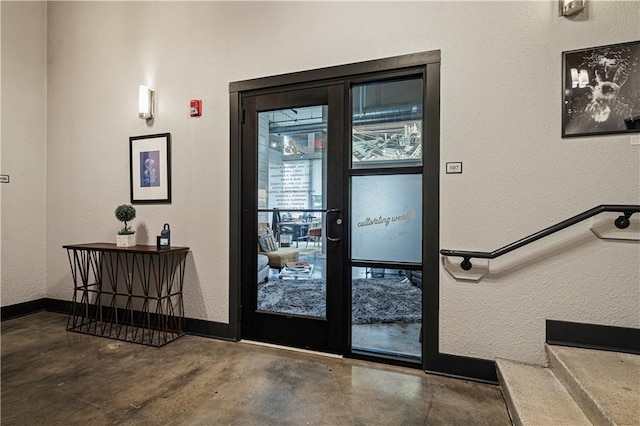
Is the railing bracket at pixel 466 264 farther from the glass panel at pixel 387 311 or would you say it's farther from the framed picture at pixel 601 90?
the framed picture at pixel 601 90

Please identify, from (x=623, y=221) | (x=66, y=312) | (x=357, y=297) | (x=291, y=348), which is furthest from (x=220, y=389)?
(x=66, y=312)

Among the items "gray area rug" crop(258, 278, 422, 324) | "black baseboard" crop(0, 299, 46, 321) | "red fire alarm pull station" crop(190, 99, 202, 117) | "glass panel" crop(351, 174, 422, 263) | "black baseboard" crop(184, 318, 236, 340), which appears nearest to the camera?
"glass panel" crop(351, 174, 422, 263)

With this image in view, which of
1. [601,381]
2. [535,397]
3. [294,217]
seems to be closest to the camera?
[601,381]

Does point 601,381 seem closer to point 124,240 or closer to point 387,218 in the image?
point 387,218

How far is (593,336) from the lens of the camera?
1984 mm

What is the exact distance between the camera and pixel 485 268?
2225mm

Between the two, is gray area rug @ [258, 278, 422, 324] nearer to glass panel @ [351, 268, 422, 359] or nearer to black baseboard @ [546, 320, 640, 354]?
glass panel @ [351, 268, 422, 359]

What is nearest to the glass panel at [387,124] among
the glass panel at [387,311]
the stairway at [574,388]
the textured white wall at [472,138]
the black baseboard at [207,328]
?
the textured white wall at [472,138]

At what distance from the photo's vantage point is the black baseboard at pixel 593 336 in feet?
6.29

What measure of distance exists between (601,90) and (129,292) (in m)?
4.37

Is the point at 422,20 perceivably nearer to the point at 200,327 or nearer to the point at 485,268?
the point at 485,268

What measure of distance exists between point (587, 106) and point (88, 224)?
4877 millimetres

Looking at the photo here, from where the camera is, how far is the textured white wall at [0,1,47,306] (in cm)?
361

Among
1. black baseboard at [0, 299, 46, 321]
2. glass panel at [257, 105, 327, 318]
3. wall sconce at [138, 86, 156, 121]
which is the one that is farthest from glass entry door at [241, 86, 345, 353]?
black baseboard at [0, 299, 46, 321]
